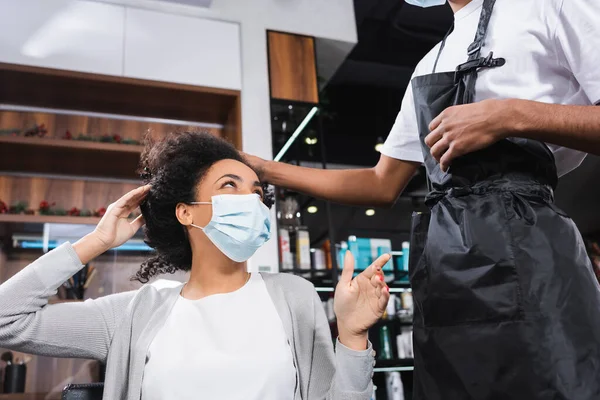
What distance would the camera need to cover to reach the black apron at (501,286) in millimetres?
914

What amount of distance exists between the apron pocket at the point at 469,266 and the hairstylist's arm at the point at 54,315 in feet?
2.73

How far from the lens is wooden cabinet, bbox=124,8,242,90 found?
3.26 m

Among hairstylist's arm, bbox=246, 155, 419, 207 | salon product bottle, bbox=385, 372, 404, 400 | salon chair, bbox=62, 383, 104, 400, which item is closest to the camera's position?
salon chair, bbox=62, 383, 104, 400

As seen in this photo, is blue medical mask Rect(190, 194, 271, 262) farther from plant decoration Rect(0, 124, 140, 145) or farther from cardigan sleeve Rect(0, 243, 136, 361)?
plant decoration Rect(0, 124, 140, 145)

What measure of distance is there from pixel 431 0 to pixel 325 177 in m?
0.60

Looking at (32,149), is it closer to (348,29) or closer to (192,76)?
(192,76)

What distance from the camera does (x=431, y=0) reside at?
1624 mm

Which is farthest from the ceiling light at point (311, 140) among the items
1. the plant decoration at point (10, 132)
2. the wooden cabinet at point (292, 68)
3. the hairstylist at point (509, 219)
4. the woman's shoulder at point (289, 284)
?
the hairstylist at point (509, 219)

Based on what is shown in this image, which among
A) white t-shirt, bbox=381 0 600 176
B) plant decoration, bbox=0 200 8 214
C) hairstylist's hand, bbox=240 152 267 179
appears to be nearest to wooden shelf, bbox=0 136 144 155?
plant decoration, bbox=0 200 8 214

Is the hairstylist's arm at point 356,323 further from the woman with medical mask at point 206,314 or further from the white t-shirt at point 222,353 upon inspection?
the white t-shirt at point 222,353

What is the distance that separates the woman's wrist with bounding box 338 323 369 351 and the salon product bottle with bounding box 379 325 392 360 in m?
3.45

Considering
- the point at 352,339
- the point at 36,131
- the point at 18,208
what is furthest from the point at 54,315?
the point at 36,131

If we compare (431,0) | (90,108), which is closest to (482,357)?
(431,0)

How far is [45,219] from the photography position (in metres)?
3.10
